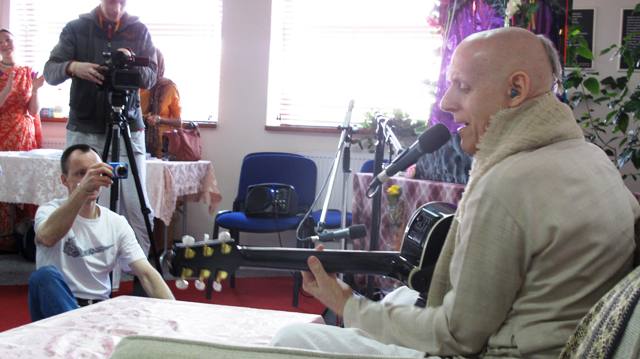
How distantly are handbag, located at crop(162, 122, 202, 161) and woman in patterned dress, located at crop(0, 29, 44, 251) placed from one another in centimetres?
103

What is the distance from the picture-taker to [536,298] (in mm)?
871

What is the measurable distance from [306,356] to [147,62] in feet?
8.26

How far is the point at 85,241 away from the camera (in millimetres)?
2127

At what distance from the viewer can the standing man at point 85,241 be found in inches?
79.4

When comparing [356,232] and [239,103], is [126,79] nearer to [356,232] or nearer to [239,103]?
[356,232]

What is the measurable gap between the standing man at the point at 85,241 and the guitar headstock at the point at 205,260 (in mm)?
838

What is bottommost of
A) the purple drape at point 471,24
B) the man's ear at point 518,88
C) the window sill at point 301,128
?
the window sill at point 301,128

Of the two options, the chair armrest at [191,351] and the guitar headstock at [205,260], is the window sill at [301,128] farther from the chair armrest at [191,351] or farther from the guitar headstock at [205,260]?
the chair armrest at [191,351]

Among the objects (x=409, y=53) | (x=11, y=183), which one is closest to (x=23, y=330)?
(x=11, y=183)

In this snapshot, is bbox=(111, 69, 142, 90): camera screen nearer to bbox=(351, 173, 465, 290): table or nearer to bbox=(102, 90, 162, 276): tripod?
bbox=(102, 90, 162, 276): tripod

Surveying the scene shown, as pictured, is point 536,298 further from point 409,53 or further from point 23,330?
point 409,53

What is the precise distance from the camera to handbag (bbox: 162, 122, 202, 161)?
14.9 ft

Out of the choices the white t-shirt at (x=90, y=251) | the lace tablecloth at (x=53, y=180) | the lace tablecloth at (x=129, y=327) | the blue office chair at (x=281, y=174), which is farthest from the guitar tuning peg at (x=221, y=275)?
the blue office chair at (x=281, y=174)

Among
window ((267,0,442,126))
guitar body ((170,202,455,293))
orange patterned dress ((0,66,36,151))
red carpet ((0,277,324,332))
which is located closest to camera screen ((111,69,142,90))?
red carpet ((0,277,324,332))
